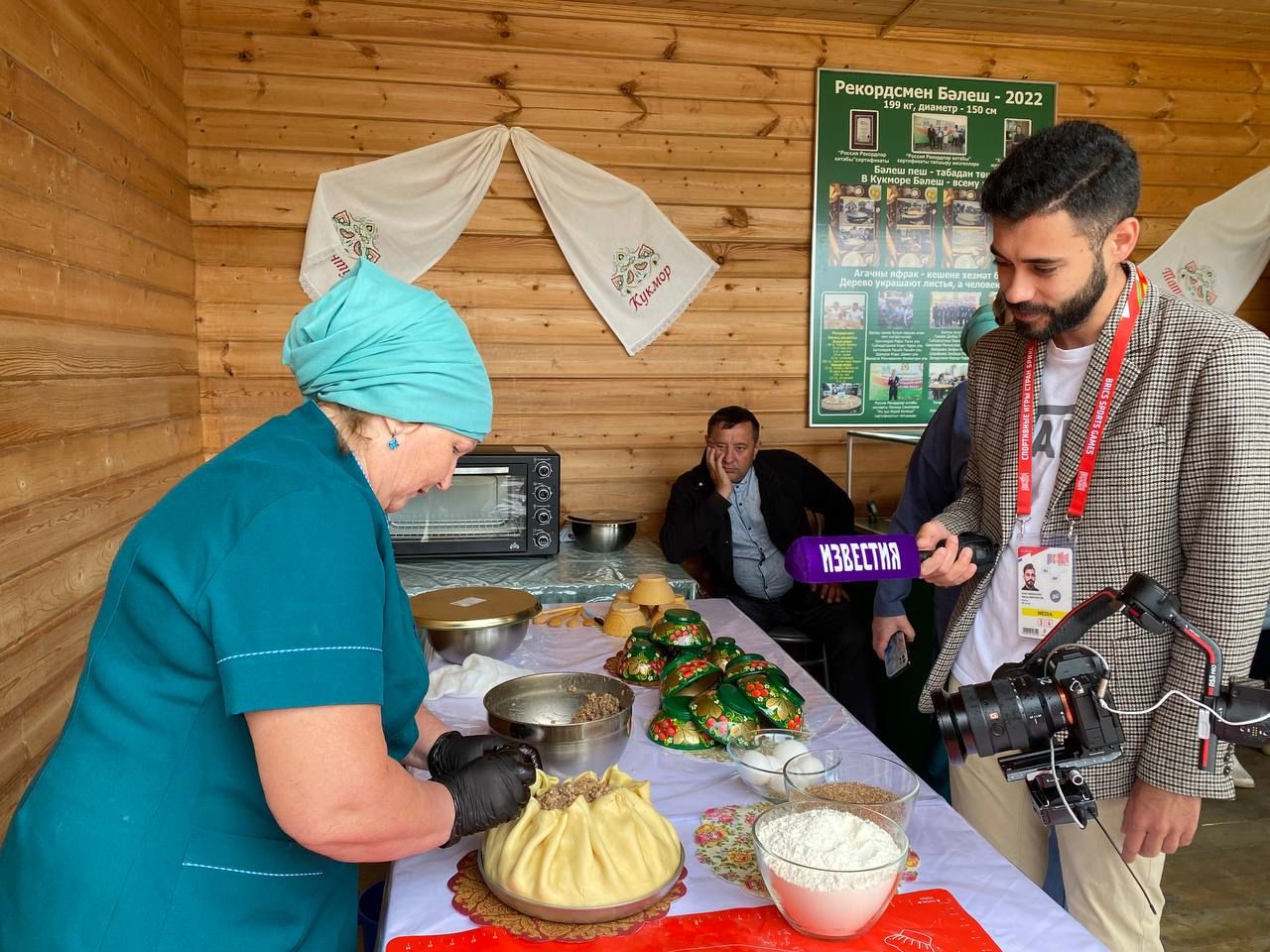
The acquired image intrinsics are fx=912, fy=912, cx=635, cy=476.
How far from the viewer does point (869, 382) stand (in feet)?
13.4

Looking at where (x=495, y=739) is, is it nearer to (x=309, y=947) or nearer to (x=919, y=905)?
(x=309, y=947)

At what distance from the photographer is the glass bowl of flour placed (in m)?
1.01

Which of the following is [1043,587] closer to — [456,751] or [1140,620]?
[1140,620]

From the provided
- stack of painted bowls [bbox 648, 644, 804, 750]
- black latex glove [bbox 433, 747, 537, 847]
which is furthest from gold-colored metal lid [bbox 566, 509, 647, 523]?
black latex glove [bbox 433, 747, 537, 847]

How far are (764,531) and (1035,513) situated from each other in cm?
212

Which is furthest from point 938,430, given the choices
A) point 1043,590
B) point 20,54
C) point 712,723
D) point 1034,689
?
point 20,54

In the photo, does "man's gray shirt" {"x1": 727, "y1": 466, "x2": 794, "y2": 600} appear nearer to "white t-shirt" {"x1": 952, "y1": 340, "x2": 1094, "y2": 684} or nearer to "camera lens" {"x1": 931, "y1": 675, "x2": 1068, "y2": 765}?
"white t-shirt" {"x1": 952, "y1": 340, "x2": 1094, "y2": 684}

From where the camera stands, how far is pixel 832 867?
1.02 m

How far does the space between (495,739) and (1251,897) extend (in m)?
2.50

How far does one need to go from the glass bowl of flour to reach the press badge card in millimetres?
600

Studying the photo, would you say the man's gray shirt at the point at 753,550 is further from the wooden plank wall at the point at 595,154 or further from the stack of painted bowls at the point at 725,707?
the stack of painted bowls at the point at 725,707

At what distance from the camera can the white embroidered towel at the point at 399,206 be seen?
3.59m

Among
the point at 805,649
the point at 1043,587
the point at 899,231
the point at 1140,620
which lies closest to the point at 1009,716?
the point at 1140,620

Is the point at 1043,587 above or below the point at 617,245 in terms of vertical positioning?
below
